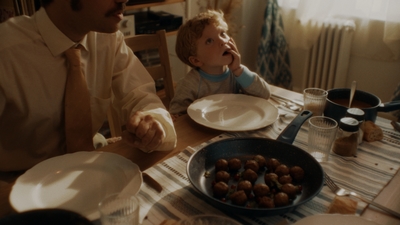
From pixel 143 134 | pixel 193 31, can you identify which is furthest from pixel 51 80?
pixel 193 31

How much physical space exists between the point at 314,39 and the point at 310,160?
2.04 m

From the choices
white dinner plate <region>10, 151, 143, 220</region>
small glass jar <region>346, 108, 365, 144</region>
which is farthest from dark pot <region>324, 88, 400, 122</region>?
white dinner plate <region>10, 151, 143, 220</region>

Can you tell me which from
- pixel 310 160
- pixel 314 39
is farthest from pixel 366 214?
pixel 314 39

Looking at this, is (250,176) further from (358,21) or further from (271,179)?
(358,21)

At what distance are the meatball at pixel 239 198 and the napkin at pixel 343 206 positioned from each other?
20 centimetres

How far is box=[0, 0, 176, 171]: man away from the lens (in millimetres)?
1152

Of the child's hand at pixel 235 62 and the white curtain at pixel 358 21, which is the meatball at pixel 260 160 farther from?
the white curtain at pixel 358 21

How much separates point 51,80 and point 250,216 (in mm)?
809

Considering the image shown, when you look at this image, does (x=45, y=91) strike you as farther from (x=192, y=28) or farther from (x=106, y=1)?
(x=192, y=28)

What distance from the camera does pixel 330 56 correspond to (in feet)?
9.12

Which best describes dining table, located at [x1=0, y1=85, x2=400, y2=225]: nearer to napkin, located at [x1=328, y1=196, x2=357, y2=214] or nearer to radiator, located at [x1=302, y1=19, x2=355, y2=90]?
napkin, located at [x1=328, y1=196, x2=357, y2=214]

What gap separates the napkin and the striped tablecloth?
0.08ft

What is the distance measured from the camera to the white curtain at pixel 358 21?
95.5 inches

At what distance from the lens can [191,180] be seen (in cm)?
86
